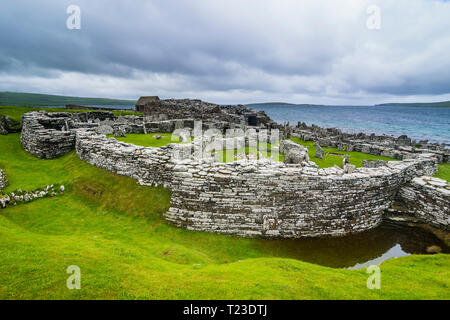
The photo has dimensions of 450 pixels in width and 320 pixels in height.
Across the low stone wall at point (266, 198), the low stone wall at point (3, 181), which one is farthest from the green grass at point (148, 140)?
the low stone wall at point (266, 198)

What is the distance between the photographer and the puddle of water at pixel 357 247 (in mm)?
9188

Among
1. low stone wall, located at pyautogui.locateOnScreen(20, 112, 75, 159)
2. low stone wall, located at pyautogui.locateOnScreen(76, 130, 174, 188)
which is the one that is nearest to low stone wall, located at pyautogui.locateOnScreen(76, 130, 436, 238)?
low stone wall, located at pyautogui.locateOnScreen(76, 130, 174, 188)

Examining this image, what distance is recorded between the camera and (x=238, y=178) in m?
9.76

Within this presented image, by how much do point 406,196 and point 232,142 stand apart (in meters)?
13.3

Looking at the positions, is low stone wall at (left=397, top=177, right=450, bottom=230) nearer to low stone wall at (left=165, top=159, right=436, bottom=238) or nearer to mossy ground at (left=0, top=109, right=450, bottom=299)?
mossy ground at (left=0, top=109, right=450, bottom=299)

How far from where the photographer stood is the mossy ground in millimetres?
4621

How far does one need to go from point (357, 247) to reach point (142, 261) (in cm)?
931

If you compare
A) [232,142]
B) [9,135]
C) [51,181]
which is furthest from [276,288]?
[9,135]

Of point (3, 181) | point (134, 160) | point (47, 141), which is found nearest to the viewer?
point (3, 181)

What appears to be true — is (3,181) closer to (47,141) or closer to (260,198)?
(47,141)

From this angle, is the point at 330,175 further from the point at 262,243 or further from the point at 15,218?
the point at 15,218

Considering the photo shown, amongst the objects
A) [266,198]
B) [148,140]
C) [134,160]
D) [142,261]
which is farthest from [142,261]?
[148,140]

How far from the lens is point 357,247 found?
10039 millimetres

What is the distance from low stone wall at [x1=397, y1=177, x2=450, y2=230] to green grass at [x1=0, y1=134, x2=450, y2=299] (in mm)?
3536
